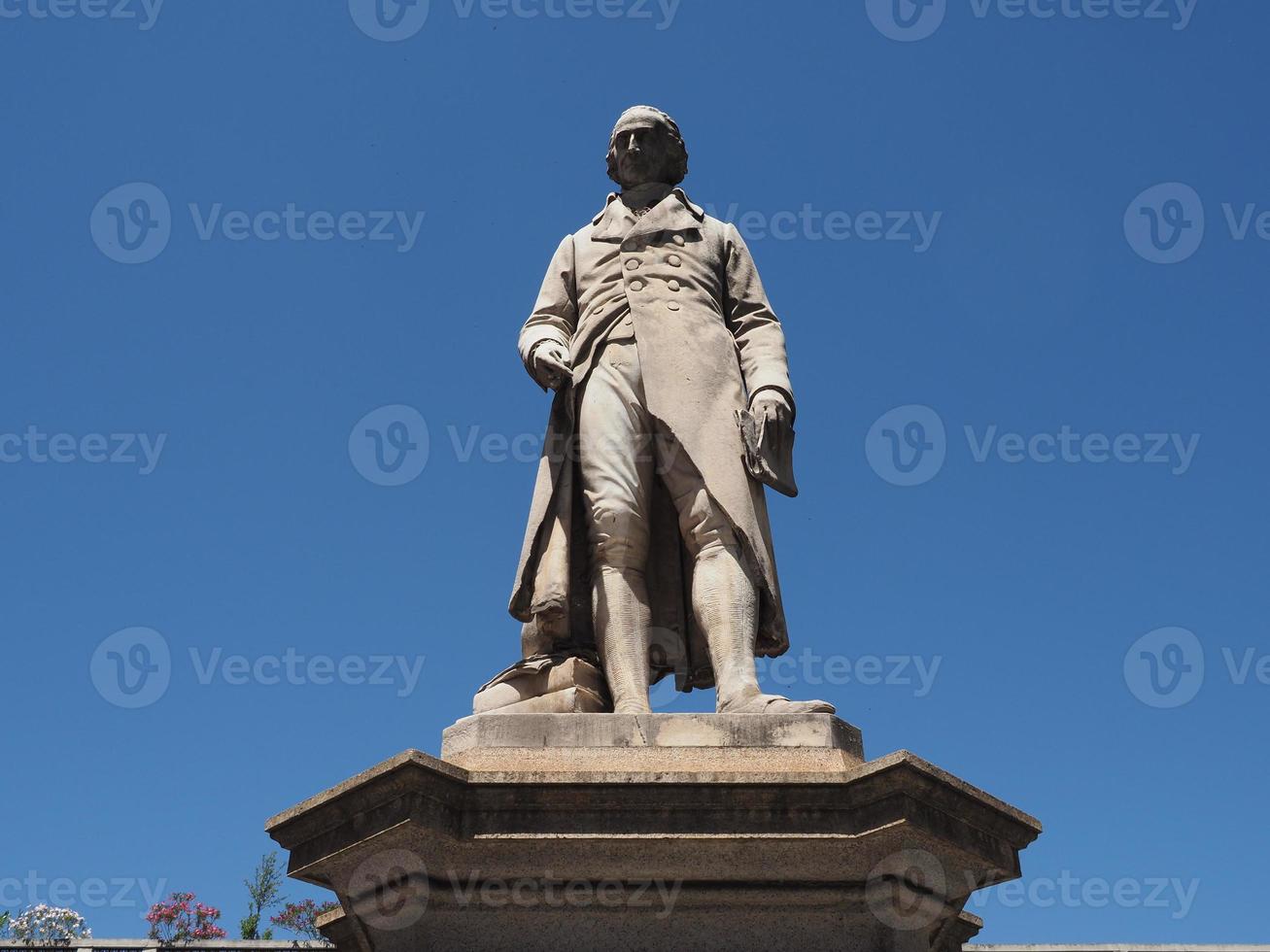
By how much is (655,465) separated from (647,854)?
8.64 feet

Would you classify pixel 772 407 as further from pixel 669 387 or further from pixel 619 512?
pixel 619 512

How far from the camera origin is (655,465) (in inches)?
352

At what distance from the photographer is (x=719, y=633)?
328 inches

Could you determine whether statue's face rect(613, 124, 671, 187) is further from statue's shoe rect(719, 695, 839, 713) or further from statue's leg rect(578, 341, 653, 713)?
statue's shoe rect(719, 695, 839, 713)

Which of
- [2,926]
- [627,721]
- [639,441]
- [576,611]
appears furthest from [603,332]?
[2,926]

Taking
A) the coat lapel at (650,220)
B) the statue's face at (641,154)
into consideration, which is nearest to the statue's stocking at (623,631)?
the coat lapel at (650,220)

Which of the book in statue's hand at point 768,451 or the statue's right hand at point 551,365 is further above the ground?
the statue's right hand at point 551,365

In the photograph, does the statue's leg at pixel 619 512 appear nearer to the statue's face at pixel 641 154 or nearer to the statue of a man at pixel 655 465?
the statue of a man at pixel 655 465

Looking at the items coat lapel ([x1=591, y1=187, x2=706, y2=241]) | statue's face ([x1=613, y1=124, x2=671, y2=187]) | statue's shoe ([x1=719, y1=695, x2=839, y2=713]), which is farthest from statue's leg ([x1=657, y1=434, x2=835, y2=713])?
statue's face ([x1=613, y1=124, x2=671, y2=187])

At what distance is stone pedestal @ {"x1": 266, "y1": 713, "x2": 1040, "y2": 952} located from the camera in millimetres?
7047

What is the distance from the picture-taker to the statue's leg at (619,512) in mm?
8375

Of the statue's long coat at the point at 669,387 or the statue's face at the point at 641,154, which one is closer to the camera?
the statue's long coat at the point at 669,387

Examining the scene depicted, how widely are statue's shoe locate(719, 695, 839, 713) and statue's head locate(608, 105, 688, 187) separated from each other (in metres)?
3.82

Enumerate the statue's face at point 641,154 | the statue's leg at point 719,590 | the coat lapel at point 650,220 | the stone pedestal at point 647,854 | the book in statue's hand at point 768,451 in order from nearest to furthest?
the stone pedestal at point 647,854
the statue's leg at point 719,590
the book in statue's hand at point 768,451
the coat lapel at point 650,220
the statue's face at point 641,154
